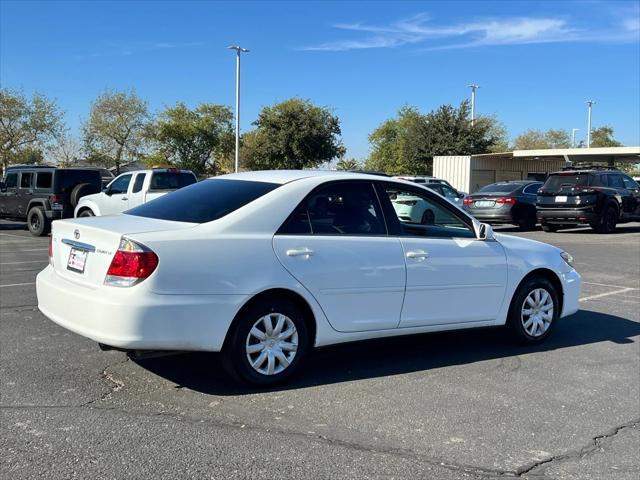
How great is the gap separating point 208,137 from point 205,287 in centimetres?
6082

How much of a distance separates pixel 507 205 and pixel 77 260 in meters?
16.5

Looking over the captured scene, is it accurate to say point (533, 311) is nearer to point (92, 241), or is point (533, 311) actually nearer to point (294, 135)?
point (92, 241)

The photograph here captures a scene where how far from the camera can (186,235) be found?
14.5 feet

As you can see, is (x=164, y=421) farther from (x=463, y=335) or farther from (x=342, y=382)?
(x=463, y=335)

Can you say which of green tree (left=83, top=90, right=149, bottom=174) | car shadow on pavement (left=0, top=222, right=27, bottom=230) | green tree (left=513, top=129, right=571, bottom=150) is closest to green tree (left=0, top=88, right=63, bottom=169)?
green tree (left=83, top=90, right=149, bottom=174)

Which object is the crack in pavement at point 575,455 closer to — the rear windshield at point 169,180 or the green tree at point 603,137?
the rear windshield at point 169,180

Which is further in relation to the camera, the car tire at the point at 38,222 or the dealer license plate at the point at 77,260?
the car tire at the point at 38,222

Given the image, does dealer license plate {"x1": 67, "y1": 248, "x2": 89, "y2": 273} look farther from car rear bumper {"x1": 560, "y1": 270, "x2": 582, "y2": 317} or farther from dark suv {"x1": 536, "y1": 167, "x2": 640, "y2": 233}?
dark suv {"x1": 536, "y1": 167, "x2": 640, "y2": 233}

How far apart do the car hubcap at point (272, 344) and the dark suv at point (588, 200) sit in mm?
15479

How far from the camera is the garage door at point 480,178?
33.8 m

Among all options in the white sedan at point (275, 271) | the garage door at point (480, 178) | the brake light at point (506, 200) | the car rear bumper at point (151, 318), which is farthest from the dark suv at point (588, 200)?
the car rear bumper at point (151, 318)

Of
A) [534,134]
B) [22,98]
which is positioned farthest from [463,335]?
[534,134]

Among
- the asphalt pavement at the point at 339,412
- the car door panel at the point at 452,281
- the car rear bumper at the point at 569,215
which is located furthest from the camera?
→ the car rear bumper at the point at 569,215

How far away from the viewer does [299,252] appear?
15.5 ft
